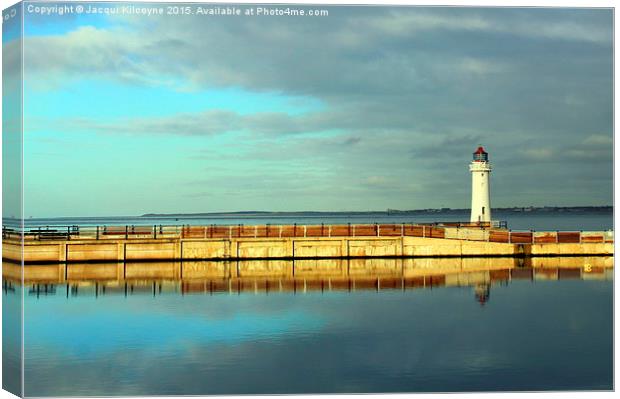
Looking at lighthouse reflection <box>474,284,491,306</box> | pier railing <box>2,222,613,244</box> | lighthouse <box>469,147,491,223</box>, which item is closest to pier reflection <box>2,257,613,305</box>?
lighthouse reflection <box>474,284,491,306</box>

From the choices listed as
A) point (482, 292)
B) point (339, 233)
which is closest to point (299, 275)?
point (339, 233)

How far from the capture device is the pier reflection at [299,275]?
30594 millimetres

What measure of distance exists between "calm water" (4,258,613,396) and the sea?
0.05m

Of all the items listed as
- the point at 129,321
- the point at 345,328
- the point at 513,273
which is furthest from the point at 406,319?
the point at 513,273

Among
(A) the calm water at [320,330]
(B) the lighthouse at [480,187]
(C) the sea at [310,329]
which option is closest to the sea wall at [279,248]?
(C) the sea at [310,329]

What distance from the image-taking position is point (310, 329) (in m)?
22.5

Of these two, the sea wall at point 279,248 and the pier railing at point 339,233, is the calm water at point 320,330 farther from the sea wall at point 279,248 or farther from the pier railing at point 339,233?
the pier railing at point 339,233

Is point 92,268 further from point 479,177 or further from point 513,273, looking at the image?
point 479,177

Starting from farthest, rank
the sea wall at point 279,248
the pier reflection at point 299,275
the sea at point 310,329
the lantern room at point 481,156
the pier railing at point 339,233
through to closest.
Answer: the lantern room at point 481,156
the pier railing at point 339,233
the sea wall at point 279,248
the pier reflection at point 299,275
the sea at point 310,329

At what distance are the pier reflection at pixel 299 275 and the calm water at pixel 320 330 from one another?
115 millimetres

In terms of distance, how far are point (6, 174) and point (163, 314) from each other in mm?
11223

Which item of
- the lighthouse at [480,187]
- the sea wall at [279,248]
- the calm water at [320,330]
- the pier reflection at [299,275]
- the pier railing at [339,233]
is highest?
the lighthouse at [480,187]

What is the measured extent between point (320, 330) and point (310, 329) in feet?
1.11

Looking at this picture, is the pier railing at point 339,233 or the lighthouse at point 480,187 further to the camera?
the lighthouse at point 480,187
